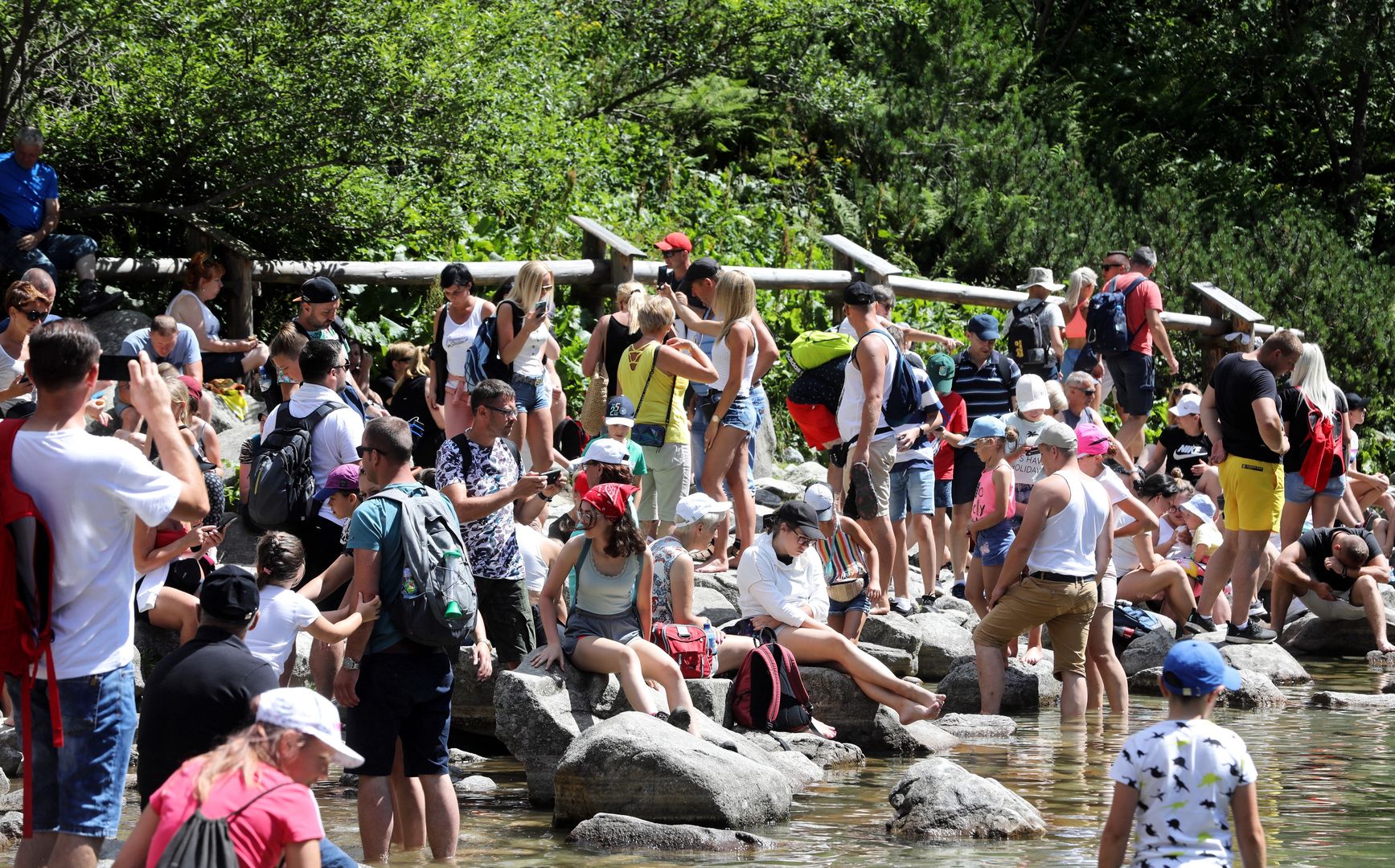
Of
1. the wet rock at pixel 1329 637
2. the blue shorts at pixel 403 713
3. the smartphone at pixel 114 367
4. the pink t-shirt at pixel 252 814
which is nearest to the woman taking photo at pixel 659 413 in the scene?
the blue shorts at pixel 403 713

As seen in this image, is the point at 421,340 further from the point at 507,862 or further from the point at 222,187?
the point at 507,862

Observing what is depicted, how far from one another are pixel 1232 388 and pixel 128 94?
7.87m

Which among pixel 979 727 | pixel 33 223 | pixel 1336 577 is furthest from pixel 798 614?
pixel 33 223

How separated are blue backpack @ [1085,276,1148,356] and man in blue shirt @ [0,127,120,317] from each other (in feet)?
25.3

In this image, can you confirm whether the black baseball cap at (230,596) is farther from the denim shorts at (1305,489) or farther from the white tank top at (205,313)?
the denim shorts at (1305,489)

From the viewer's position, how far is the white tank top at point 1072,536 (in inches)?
345

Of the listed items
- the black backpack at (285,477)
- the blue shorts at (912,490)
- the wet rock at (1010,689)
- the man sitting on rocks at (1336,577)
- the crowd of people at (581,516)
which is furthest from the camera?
the man sitting on rocks at (1336,577)

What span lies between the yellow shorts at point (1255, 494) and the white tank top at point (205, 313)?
6854mm

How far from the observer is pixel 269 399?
10.3 metres

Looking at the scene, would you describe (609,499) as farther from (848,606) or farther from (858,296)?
(858,296)

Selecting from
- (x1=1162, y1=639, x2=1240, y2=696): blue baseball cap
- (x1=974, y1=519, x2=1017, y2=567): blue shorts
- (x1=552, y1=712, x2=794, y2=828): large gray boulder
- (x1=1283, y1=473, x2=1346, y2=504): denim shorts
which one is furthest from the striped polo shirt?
(x1=1162, y1=639, x2=1240, y2=696): blue baseball cap

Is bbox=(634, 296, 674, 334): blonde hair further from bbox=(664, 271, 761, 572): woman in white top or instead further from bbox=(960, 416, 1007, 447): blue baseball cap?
bbox=(960, 416, 1007, 447): blue baseball cap

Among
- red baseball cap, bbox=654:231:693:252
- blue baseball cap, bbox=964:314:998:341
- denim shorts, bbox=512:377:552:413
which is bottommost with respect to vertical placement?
denim shorts, bbox=512:377:552:413

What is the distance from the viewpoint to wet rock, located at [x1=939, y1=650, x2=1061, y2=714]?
9.98 m
